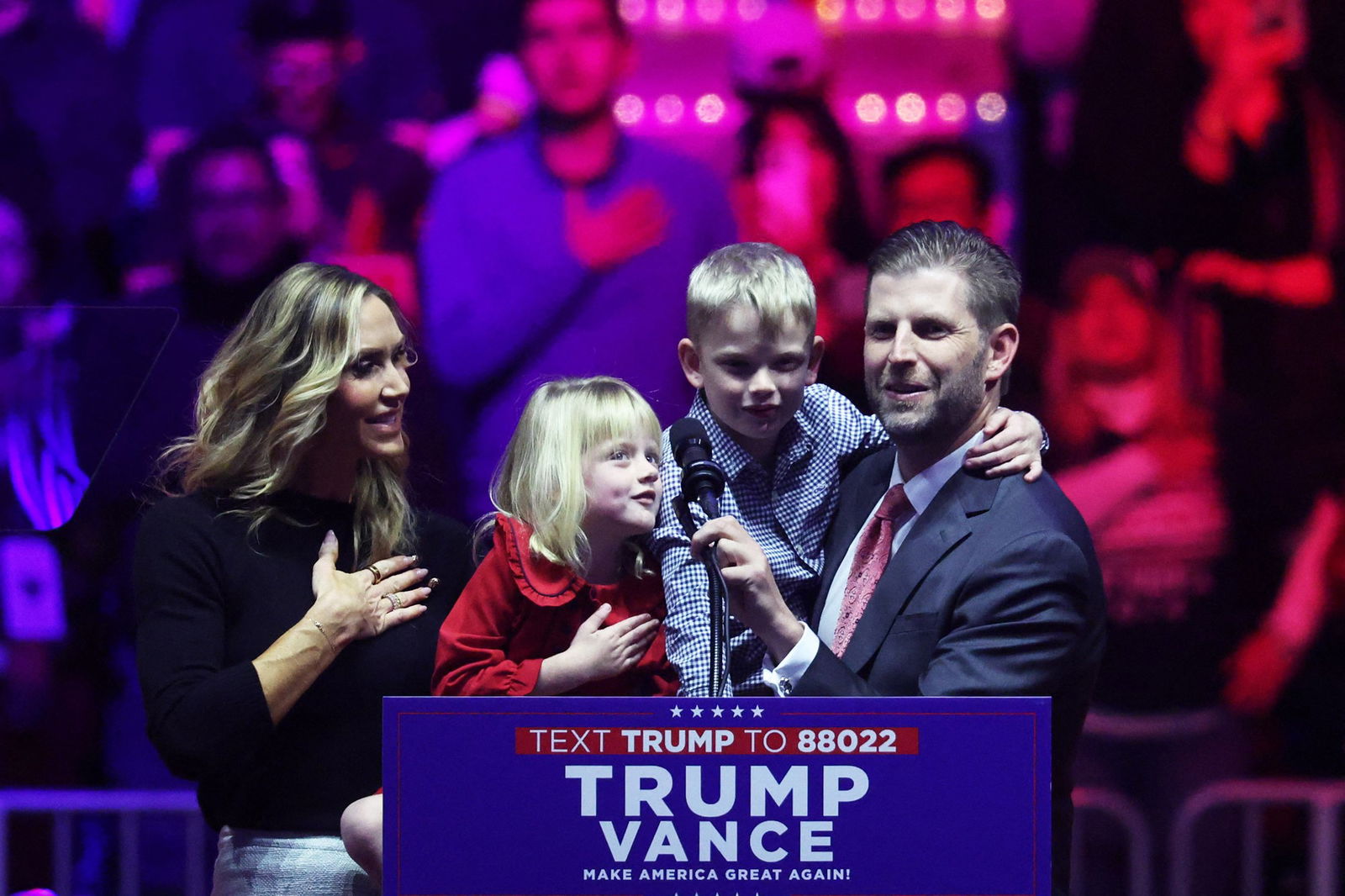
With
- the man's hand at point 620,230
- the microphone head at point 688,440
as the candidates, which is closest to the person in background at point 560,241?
the man's hand at point 620,230

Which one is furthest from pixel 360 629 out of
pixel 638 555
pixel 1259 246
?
pixel 1259 246

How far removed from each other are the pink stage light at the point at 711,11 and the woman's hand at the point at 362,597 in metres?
2.43

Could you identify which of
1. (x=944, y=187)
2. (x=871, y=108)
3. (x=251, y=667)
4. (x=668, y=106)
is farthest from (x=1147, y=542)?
(x=251, y=667)

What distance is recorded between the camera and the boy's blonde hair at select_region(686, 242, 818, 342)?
239 cm

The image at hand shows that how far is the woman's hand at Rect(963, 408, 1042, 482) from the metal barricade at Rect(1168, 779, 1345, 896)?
2.46m

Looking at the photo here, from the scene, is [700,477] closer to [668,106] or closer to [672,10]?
[668,106]

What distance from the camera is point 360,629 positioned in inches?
90.1

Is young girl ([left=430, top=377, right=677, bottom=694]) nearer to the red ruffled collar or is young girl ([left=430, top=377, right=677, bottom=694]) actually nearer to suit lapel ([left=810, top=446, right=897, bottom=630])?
the red ruffled collar

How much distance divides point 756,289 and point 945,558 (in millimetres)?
581

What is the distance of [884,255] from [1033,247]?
85.1 inches

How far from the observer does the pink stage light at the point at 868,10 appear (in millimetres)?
4238

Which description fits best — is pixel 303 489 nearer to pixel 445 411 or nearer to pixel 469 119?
pixel 445 411

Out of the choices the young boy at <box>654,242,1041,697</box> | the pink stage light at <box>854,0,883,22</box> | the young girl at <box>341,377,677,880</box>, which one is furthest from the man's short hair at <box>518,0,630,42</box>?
the young girl at <box>341,377,677,880</box>

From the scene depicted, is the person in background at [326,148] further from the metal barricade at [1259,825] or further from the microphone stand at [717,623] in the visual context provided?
the metal barricade at [1259,825]
